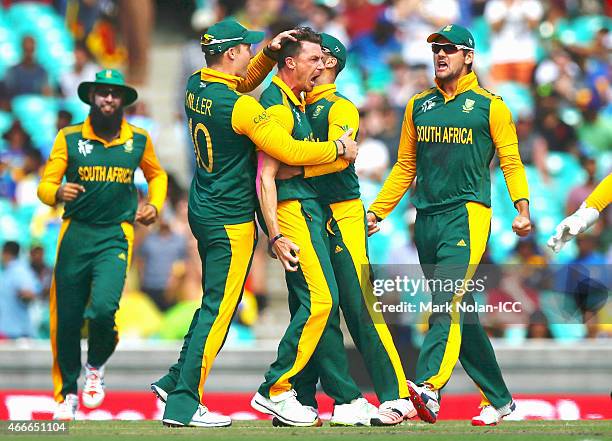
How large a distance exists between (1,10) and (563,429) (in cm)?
1176

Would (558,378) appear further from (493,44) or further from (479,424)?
(493,44)

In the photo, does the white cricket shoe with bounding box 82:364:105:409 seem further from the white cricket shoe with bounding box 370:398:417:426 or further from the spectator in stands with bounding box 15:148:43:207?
the spectator in stands with bounding box 15:148:43:207

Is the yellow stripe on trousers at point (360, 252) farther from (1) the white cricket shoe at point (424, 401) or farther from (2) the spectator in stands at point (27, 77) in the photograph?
(2) the spectator in stands at point (27, 77)

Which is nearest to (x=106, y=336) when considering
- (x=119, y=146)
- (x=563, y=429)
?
(x=119, y=146)

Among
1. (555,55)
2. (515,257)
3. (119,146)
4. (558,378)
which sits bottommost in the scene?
(558,378)

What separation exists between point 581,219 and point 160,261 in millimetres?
7414

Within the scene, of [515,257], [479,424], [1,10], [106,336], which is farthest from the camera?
[1,10]

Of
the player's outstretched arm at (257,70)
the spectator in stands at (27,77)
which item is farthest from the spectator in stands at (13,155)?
the player's outstretched arm at (257,70)

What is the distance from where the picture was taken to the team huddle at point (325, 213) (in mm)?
8039

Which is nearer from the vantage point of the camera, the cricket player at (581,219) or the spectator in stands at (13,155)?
the cricket player at (581,219)

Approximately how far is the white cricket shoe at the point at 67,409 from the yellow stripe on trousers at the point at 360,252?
8.87 ft

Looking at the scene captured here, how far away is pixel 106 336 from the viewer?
10078mm

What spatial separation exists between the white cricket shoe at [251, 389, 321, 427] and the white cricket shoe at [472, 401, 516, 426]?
111cm

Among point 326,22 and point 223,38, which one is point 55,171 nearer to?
point 223,38
